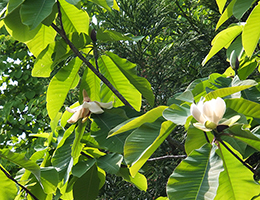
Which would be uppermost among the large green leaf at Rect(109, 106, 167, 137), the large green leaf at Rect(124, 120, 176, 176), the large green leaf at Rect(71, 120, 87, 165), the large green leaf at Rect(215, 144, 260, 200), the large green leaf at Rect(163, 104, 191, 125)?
the large green leaf at Rect(163, 104, 191, 125)

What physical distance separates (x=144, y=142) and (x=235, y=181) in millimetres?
215

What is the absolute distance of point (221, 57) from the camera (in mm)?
2576

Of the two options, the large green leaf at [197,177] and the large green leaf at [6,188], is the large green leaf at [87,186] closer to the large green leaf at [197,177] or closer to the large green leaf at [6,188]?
the large green leaf at [6,188]

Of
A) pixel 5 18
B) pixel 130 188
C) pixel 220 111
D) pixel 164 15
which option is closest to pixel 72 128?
pixel 5 18

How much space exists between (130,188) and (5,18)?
170cm

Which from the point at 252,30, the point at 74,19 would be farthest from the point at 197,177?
the point at 74,19

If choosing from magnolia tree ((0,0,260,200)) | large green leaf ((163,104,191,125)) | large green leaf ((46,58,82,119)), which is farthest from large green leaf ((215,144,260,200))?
large green leaf ((46,58,82,119))

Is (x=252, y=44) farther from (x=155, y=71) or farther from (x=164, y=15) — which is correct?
(x=164, y=15)

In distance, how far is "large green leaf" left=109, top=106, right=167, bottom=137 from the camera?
2.43 ft

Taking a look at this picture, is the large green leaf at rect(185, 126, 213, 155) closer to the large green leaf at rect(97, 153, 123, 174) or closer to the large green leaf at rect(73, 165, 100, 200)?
the large green leaf at rect(97, 153, 123, 174)

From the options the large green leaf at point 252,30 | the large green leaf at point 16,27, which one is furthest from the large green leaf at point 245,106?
the large green leaf at point 16,27

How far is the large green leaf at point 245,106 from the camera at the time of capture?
29.4 inches

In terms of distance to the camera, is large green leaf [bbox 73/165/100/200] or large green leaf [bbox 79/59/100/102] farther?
large green leaf [bbox 79/59/100/102]

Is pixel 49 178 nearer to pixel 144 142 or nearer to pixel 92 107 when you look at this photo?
pixel 92 107
